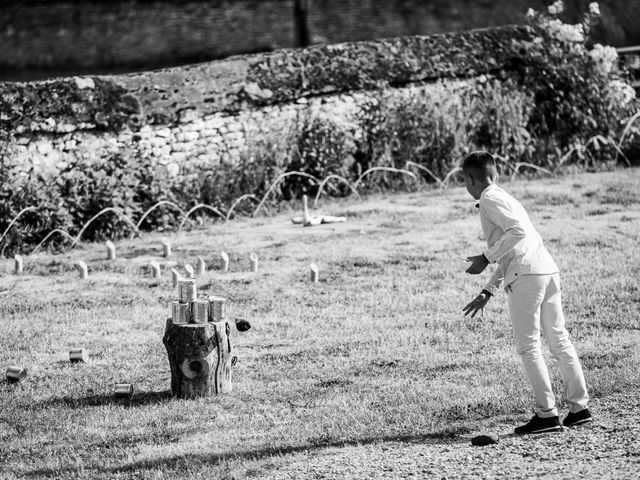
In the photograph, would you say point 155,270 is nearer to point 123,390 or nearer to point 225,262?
point 225,262

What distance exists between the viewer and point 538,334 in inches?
237

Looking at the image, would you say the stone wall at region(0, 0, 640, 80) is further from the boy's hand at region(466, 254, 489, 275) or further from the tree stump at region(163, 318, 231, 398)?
the boy's hand at region(466, 254, 489, 275)

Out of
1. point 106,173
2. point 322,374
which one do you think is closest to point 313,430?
point 322,374

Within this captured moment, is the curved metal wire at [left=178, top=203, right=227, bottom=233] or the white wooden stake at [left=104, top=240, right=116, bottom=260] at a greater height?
the curved metal wire at [left=178, top=203, right=227, bottom=233]

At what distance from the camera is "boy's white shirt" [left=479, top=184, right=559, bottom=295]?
5984mm

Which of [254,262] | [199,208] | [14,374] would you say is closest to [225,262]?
[254,262]

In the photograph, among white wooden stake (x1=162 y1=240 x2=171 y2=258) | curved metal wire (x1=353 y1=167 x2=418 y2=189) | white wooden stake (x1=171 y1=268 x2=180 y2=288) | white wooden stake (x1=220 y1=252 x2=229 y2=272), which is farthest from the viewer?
curved metal wire (x1=353 y1=167 x2=418 y2=189)

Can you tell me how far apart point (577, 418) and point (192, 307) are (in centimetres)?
236

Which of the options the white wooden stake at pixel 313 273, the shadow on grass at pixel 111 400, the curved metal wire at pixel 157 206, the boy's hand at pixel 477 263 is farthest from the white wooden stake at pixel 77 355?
the curved metal wire at pixel 157 206

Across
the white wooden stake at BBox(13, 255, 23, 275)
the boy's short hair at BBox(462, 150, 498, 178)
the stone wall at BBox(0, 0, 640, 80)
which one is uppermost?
the stone wall at BBox(0, 0, 640, 80)

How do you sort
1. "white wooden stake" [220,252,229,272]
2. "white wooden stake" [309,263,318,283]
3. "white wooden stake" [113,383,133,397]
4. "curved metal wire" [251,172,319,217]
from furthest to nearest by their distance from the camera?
1. "curved metal wire" [251,172,319,217]
2. "white wooden stake" [220,252,229,272]
3. "white wooden stake" [309,263,318,283]
4. "white wooden stake" [113,383,133,397]

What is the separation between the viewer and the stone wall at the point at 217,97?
456 inches

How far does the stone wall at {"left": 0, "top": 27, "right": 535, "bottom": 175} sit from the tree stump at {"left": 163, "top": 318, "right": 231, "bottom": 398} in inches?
199

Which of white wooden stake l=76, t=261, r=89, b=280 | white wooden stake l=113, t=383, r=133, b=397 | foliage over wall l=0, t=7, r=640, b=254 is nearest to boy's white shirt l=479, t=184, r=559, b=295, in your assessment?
white wooden stake l=113, t=383, r=133, b=397
